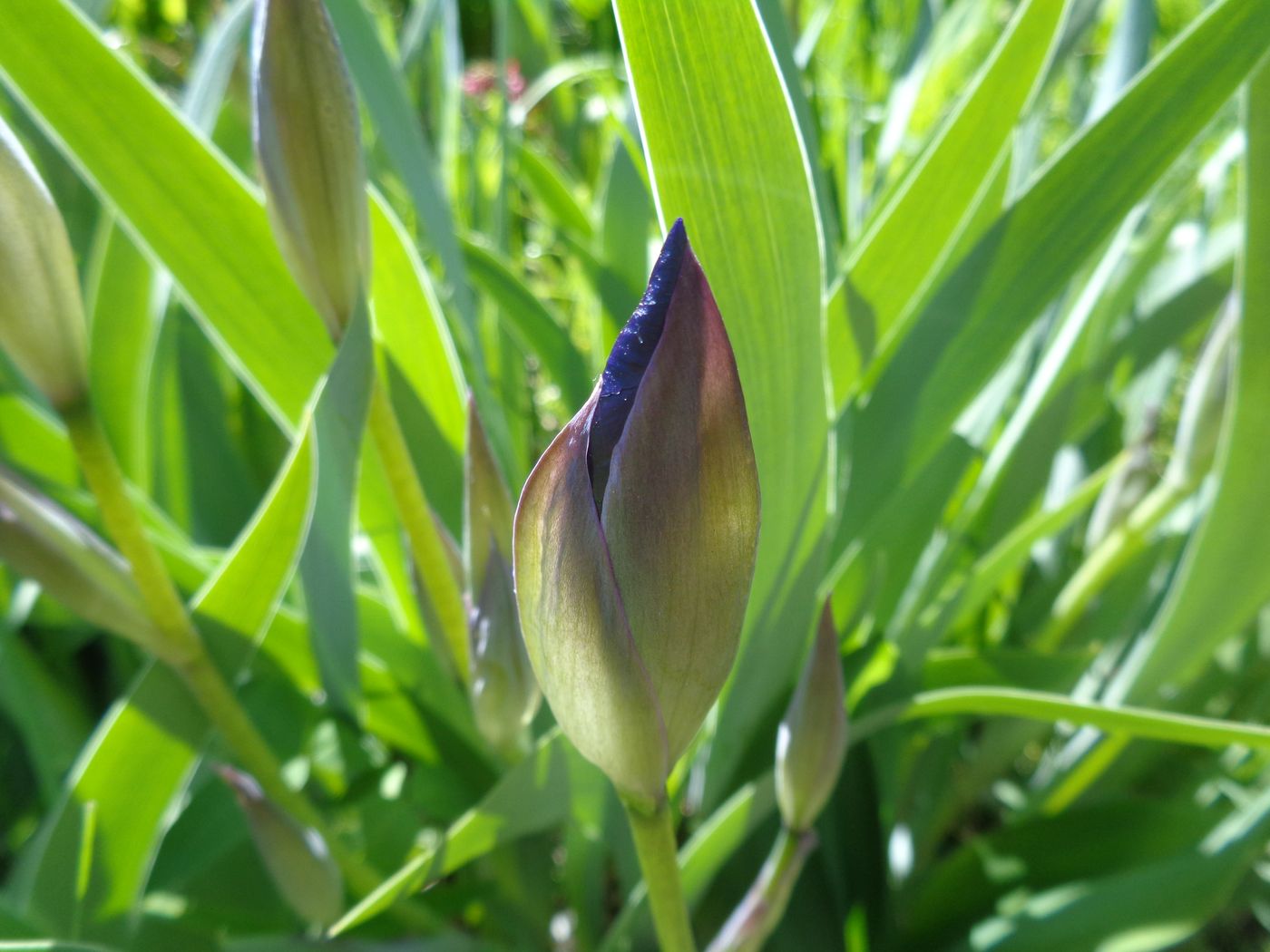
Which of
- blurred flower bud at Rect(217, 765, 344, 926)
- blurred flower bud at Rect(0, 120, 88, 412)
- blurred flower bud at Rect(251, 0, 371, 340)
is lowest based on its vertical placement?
blurred flower bud at Rect(217, 765, 344, 926)

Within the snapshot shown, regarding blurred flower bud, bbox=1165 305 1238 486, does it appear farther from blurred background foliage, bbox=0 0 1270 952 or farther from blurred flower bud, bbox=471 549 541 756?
blurred flower bud, bbox=471 549 541 756

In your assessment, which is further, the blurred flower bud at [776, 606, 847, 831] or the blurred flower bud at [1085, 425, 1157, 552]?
the blurred flower bud at [1085, 425, 1157, 552]

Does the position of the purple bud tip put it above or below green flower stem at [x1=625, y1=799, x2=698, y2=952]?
above

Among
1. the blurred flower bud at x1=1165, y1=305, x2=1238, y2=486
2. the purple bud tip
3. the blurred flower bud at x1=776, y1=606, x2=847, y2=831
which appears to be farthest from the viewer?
the blurred flower bud at x1=1165, y1=305, x2=1238, y2=486

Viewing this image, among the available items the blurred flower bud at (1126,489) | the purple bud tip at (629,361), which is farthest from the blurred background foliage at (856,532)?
the purple bud tip at (629,361)

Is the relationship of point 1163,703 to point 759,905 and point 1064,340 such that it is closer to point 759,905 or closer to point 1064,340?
point 1064,340

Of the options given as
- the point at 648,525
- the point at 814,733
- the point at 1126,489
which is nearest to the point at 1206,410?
the point at 1126,489

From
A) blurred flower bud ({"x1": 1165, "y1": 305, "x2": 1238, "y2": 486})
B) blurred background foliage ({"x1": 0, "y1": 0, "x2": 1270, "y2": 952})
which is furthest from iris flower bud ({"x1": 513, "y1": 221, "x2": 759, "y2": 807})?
blurred flower bud ({"x1": 1165, "y1": 305, "x2": 1238, "y2": 486})
